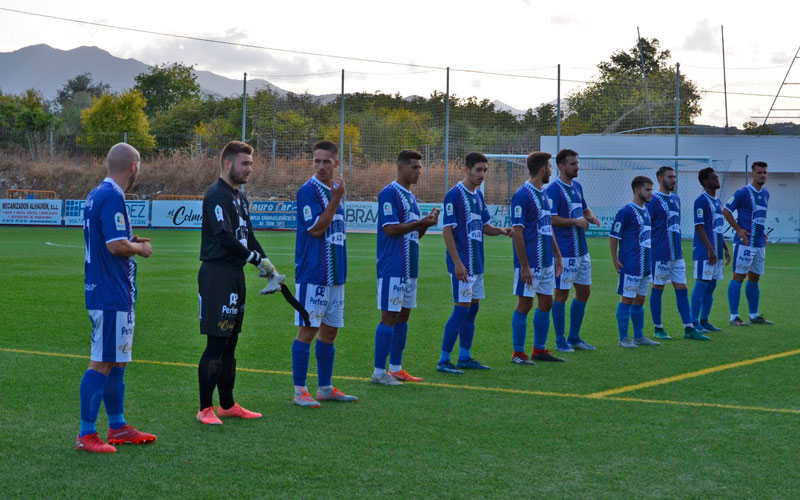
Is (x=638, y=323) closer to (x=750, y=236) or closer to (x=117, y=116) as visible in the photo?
(x=750, y=236)

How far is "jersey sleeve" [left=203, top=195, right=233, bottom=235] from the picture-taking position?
18.2ft

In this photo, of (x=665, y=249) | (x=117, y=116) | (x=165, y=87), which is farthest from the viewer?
(x=165, y=87)

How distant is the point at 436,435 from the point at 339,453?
75 centimetres

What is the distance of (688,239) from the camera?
30719 millimetres

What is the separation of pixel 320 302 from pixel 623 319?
4648 mm

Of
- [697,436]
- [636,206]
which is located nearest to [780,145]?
[636,206]

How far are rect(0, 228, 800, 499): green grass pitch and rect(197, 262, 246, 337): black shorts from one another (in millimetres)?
672

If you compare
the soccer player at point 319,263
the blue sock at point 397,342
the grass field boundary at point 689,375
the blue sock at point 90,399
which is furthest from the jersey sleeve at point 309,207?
the grass field boundary at point 689,375

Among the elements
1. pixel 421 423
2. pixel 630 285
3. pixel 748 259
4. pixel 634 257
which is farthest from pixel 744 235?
pixel 421 423

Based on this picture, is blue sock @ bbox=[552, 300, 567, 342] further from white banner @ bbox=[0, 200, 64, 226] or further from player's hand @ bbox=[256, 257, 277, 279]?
white banner @ bbox=[0, 200, 64, 226]

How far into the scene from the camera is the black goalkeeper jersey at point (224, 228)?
18.2ft

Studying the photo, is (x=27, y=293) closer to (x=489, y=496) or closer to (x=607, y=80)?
(x=489, y=496)

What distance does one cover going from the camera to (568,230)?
9172 millimetres

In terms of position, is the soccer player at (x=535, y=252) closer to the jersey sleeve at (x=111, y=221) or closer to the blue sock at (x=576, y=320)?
the blue sock at (x=576, y=320)
